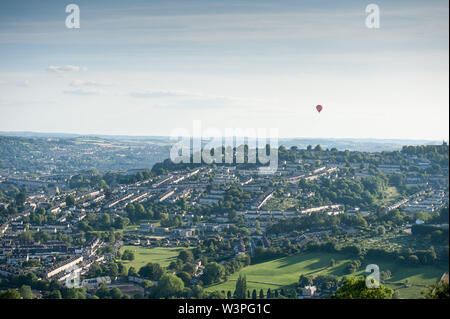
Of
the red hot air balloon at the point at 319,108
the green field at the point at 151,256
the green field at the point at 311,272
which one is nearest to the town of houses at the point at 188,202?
the green field at the point at 151,256

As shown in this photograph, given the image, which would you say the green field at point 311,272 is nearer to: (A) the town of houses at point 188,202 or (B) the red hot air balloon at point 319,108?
(A) the town of houses at point 188,202

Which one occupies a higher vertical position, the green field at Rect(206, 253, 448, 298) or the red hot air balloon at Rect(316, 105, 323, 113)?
the red hot air balloon at Rect(316, 105, 323, 113)

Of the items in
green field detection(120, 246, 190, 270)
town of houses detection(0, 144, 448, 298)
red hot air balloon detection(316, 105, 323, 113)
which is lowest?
green field detection(120, 246, 190, 270)

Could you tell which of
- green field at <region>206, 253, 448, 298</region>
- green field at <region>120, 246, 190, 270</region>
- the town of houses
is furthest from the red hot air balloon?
green field at <region>120, 246, 190, 270</region>

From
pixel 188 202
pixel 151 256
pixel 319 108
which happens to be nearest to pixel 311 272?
pixel 151 256

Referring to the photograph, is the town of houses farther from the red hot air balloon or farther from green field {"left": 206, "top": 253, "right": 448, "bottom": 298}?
the red hot air balloon
